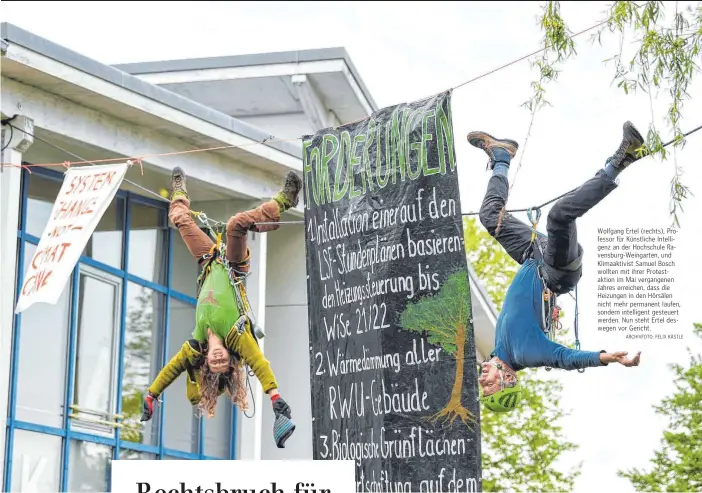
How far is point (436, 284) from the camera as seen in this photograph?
357 inches

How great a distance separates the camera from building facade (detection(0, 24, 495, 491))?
12422 millimetres

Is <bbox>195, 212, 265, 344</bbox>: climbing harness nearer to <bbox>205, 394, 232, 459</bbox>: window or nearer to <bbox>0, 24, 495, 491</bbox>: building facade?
<bbox>0, 24, 495, 491</bbox>: building facade

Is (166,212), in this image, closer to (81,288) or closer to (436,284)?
(81,288)

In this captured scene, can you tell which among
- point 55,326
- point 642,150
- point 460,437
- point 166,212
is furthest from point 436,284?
point 166,212

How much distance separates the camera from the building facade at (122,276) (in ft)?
40.8

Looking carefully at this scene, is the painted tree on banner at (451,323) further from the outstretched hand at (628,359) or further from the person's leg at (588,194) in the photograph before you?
the outstretched hand at (628,359)

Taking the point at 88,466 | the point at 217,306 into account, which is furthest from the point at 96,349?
the point at 217,306

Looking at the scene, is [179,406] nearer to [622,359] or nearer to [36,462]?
[36,462]

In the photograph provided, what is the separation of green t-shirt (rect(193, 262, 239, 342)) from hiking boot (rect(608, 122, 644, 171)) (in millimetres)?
3152

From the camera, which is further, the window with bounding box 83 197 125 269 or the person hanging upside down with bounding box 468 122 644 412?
the window with bounding box 83 197 125 269

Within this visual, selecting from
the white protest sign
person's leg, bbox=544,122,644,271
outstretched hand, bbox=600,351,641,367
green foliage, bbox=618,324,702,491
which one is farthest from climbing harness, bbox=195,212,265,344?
green foliage, bbox=618,324,702,491

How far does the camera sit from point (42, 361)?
13258 millimetres

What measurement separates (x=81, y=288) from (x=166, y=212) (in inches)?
74.1

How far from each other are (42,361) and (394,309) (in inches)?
209
